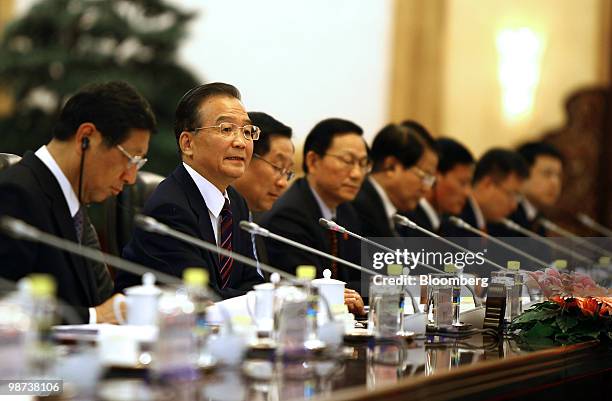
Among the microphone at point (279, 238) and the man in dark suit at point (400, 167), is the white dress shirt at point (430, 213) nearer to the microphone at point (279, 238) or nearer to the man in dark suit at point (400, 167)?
the man in dark suit at point (400, 167)

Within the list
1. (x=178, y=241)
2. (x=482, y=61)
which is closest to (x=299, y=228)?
(x=178, y=241)

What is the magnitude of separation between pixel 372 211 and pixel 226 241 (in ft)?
5.19

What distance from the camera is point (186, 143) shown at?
12.1 ft

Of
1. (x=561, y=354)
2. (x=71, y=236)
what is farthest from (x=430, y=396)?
(x=71, y=236)

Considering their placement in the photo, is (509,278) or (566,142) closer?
(509,278)

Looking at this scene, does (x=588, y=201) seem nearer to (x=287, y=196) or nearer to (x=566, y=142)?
(x=566, y=142)

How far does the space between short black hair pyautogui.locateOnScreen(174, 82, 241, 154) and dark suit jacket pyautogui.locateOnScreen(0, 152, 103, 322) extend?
0.66 metres

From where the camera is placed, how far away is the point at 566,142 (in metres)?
9.23

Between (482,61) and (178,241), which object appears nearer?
(178,241)

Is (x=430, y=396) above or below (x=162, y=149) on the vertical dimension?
below

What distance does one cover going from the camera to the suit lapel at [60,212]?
122 inches

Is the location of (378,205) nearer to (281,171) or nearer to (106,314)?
(281,171)

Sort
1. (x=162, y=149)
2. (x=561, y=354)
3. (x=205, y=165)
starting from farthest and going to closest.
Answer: (x=162, y=149)
(x=205, y=165)
(x=561, y=354)

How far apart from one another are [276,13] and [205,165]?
13.3ft
